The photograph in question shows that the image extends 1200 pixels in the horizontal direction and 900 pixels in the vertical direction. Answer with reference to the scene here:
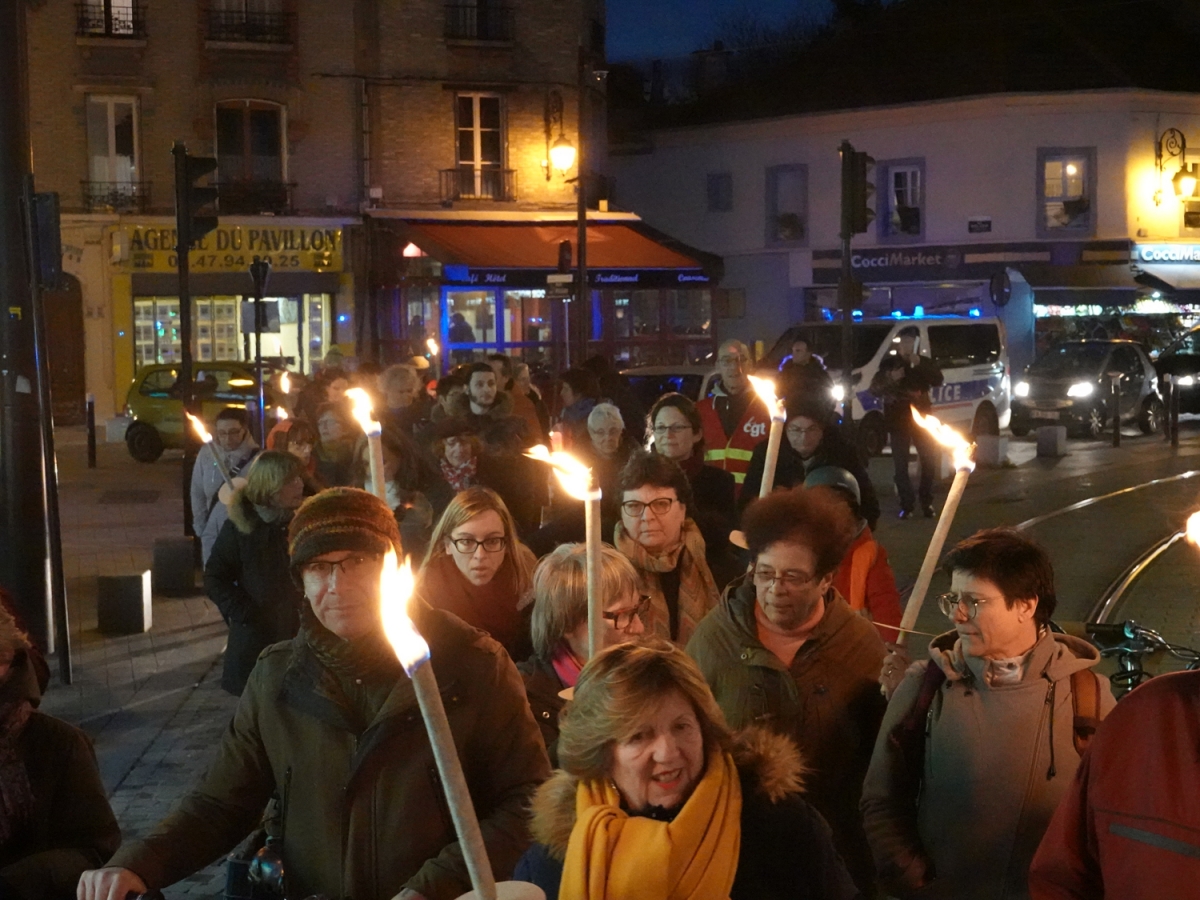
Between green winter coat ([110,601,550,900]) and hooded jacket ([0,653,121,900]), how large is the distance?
39 centimetres

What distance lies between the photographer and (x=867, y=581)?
5.72m

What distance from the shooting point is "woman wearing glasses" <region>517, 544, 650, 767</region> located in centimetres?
436

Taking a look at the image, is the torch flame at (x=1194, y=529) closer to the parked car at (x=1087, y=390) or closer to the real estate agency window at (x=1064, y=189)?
the parked car at (x=1087, y=390)

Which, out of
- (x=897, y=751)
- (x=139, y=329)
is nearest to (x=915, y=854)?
(x=897, y=751)

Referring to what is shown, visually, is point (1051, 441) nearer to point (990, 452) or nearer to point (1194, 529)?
point (990, 452)

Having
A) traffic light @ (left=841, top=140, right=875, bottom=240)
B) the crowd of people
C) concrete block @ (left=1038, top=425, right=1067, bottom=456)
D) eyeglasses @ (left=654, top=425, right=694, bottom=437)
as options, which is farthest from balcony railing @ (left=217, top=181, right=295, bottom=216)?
the crowd of people

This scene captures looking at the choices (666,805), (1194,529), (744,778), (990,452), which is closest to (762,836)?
(744,778)

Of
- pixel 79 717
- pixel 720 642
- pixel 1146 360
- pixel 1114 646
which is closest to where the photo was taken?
pixel 720 642

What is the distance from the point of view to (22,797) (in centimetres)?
363

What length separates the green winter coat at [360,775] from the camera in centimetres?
329

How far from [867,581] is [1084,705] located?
198 centimetres

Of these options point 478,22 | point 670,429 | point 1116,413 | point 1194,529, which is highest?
point 478,22

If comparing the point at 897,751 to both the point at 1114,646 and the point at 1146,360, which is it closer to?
the point at 1114,646

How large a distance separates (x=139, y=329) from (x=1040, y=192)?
19810 mm
